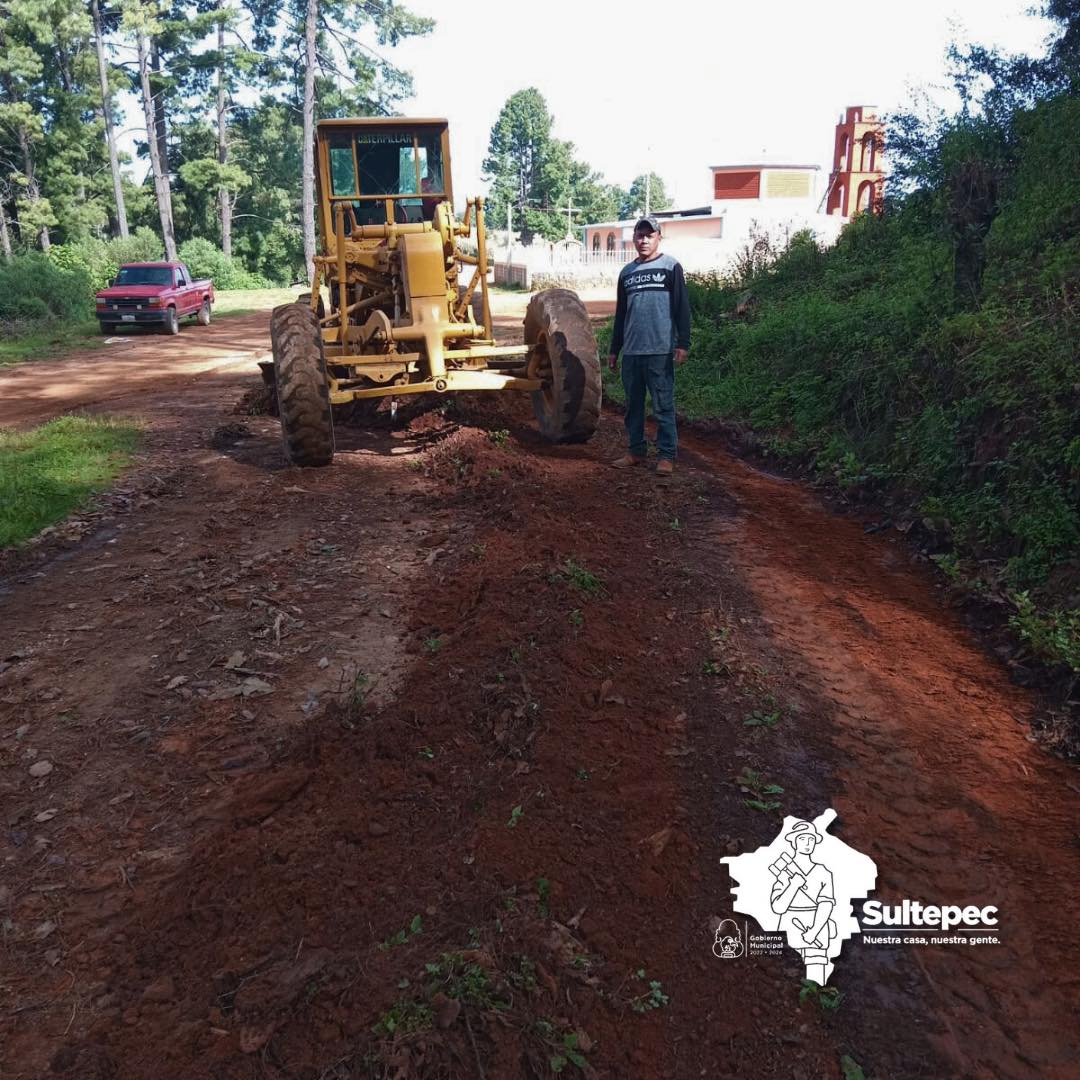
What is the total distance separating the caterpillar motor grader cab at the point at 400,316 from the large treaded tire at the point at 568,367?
0.01 metres

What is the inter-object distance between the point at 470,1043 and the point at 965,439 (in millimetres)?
5929

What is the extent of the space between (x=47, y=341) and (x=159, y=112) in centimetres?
2635

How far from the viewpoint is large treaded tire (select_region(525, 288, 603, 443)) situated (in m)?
8.05

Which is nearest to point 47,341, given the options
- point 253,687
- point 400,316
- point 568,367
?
point 400,316

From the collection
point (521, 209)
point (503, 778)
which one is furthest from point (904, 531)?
point (521, 209)

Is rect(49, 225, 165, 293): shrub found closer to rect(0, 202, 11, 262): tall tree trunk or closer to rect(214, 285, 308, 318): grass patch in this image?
rect(0, 202, 11, 262): tall tree trunk

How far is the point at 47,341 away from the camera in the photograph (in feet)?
69.7

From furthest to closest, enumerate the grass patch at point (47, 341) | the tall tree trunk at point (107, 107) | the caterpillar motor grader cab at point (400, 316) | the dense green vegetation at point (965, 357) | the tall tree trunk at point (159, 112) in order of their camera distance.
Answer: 1. the tall tree trunk at point (159, 112)
2. the tall tree trunk at point (107, 107)
3. the grass patch at point (47, 341)
4. the caterpillar motor grader cab at point (400, 316)
5. the dense green vegetation at point (965, 357)

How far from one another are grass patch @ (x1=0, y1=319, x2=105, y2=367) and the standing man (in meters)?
15.0

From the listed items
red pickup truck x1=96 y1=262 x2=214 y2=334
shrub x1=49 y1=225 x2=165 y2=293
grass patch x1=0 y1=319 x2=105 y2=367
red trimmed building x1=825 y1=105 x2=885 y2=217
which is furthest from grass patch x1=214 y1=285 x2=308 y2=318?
red trimmed building x1=825 y1=105 x2=885 y2=217

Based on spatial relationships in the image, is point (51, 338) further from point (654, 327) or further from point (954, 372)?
point (954, 372)

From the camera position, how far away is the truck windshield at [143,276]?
22.7 meters

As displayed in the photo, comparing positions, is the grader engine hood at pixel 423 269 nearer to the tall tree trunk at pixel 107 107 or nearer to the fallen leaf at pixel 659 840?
the fallen leaf at pixel 659 840

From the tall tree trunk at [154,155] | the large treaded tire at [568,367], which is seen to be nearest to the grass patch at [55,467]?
the large treaded tire at [568,367]
